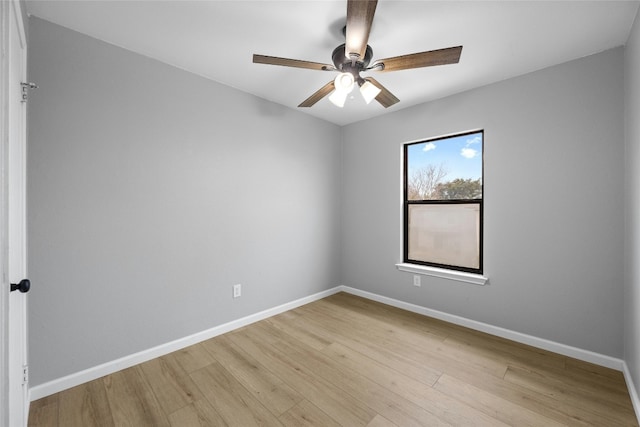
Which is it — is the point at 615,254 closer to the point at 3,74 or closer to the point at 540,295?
the point at 540,295

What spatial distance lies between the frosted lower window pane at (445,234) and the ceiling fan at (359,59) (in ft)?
4.95

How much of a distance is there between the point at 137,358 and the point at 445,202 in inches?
128

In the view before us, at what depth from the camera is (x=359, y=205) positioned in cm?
370

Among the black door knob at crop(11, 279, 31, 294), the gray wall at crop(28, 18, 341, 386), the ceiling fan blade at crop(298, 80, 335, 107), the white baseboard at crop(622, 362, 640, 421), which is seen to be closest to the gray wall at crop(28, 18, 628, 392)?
the gray wall at crop(28, 18, 341, 386)

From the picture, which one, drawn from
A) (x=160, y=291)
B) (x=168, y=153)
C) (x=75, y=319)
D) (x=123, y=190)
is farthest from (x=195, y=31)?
(x=75, y=319)

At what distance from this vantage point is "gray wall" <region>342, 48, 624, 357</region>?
6.75 feet

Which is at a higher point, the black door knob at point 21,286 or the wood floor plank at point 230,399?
the black door knob at point 21,286

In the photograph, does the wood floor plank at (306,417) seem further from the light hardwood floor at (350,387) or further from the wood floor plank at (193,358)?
the wood floor plank at (193,358)

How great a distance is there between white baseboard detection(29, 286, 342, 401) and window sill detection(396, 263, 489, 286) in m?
1.53

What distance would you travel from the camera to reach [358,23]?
1.39 metres

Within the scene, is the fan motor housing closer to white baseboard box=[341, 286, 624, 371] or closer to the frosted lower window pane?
the frosted lower window pane

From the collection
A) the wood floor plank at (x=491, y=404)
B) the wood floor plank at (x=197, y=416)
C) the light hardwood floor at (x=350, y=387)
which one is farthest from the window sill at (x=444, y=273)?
the wood floor plank at (x=197, y=416)

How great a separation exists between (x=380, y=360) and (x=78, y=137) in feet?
9.17

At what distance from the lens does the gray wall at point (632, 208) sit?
5.45 feet
